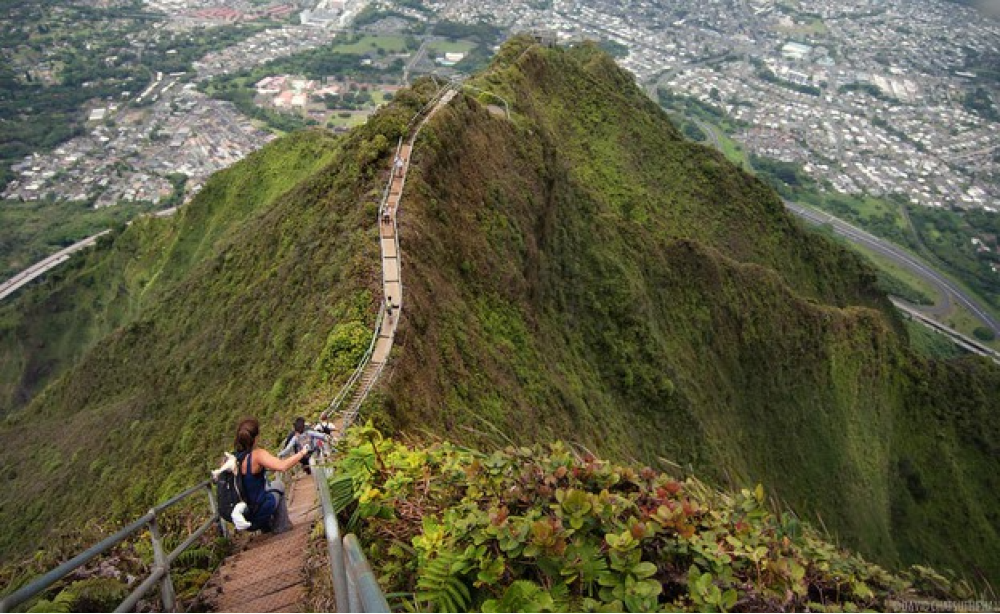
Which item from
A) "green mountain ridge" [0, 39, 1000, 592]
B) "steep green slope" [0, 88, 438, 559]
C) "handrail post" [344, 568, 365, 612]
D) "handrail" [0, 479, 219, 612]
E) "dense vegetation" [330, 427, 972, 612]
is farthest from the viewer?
"green mountain ridge" [0, 39, 1000, 592]

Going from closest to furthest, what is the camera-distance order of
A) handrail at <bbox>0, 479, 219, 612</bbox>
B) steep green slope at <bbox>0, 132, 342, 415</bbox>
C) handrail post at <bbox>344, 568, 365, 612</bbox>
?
1. handrail post at <bbox>344, 568, 365, 612</bbox>
2. handrail at <bbox>0, 479, 219, 612</bbox>
3. steep green slope at <bbox>0, 132, 342, 415</bbox>

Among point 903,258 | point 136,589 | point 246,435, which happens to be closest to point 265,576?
point 246,435

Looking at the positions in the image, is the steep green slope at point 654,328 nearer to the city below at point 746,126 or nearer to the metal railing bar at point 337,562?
the metal railing bar at point 337,562

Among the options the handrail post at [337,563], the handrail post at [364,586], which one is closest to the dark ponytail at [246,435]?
the handrail post at [337,563]

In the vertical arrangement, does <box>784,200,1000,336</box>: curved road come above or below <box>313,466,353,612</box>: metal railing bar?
below

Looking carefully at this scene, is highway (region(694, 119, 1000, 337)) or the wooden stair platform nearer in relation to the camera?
the wooden stair platform

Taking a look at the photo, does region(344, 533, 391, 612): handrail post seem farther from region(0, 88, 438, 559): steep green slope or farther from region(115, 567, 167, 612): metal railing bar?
region(0, 88, 438, 559): steep green slope

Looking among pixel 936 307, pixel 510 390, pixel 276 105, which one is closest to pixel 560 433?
pixel 510 390

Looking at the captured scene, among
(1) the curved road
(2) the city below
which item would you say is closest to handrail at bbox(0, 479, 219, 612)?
(1) the curved road
